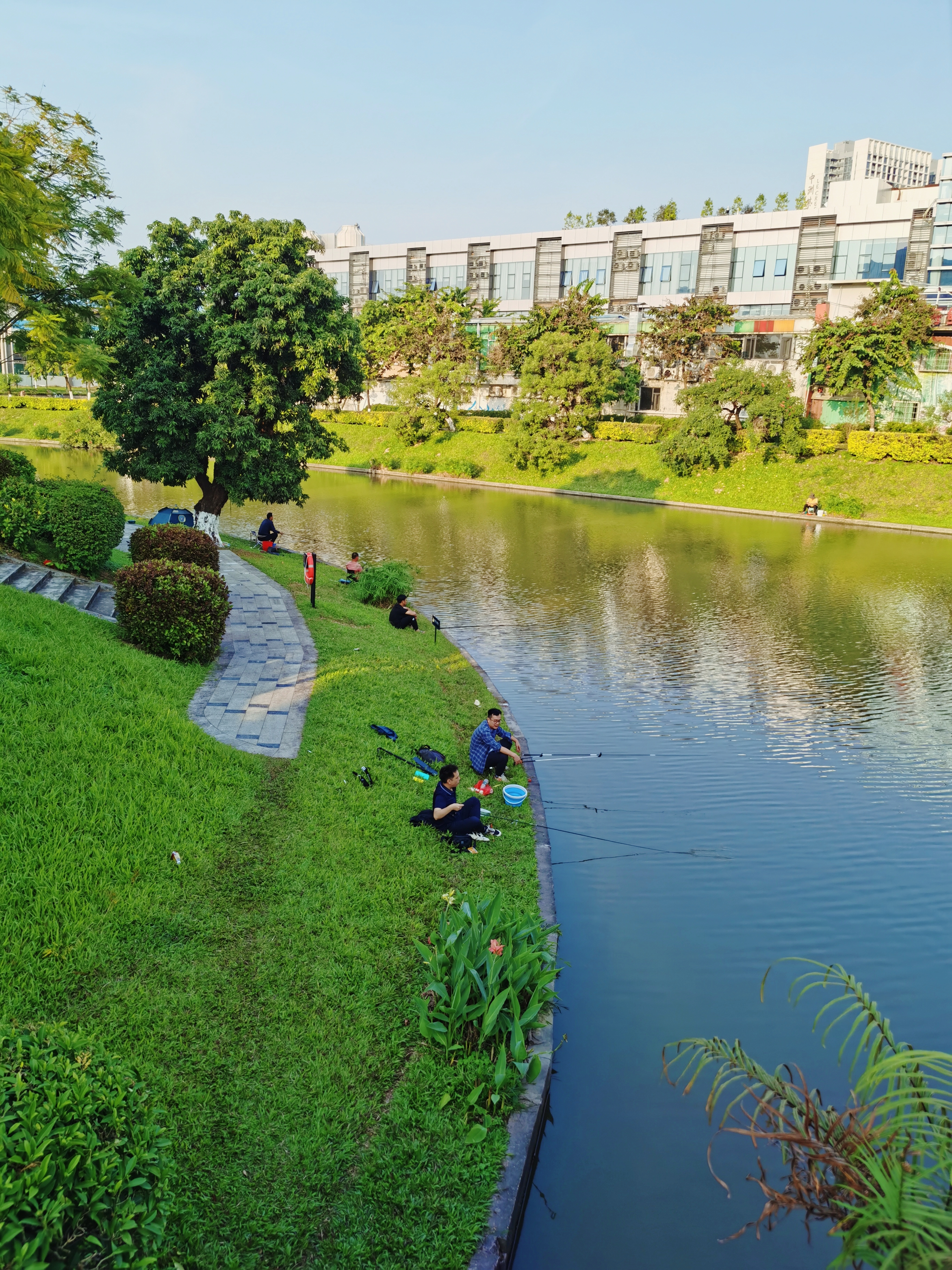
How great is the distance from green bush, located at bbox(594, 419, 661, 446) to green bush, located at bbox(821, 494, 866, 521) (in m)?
12.4

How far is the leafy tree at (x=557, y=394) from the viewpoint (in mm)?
47688

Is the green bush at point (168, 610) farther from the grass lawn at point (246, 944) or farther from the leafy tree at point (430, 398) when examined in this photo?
the leafy tree at point (430, 398)

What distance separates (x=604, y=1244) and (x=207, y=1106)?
9.03ft

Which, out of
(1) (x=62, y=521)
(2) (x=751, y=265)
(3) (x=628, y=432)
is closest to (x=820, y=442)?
(3) (x=628, y=432)

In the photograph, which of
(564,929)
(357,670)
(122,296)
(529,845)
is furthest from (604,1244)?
(122,296)

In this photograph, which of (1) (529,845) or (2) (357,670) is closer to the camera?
(1) (529,845)

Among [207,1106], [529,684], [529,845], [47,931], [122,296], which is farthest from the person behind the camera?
[122,296]

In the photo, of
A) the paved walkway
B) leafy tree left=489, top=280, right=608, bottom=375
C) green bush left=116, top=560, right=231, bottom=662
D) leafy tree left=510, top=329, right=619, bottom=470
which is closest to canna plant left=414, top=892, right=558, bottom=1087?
the paved walkway

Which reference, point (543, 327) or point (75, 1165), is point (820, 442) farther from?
point (75, 1165)

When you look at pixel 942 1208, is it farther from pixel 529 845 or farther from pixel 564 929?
pixel 529 845

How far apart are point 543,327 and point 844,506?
23390 mm

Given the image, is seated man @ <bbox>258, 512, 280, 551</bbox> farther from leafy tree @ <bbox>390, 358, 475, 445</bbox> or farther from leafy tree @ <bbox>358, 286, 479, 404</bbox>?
leafy tree @ <bbox>358, 286, 479, 404</bbox>

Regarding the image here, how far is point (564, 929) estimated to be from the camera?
344 inches

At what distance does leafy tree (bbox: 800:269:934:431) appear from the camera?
41531mm
